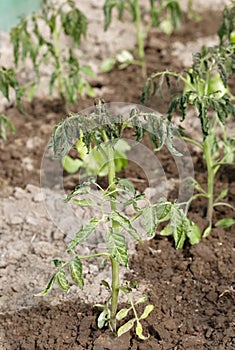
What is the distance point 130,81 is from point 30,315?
1.99m

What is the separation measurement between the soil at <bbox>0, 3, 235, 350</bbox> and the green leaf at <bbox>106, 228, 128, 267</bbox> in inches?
18.6

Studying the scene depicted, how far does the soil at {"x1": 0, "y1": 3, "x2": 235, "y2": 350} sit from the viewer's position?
255 centimetres

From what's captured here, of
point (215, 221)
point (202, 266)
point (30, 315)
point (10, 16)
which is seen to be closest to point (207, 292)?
point (202, 266)

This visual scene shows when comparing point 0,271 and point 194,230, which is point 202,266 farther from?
point 0,271

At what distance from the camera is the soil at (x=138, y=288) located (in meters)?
2.55

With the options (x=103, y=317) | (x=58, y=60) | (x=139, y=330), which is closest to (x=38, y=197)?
(x=58, y=60)

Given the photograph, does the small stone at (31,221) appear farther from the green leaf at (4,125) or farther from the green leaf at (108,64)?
the green leaf at (108,64)

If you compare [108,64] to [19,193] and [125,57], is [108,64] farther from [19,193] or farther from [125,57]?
[19,193]

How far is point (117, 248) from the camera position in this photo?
7.15 feet

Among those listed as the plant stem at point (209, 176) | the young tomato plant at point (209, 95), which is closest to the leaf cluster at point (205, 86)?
the young tomato plant at point (209, 95)

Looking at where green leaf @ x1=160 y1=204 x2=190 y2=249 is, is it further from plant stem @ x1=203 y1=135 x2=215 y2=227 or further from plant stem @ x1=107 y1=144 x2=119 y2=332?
plant stem @ x1=203 y1=135 x2=215 y2=227

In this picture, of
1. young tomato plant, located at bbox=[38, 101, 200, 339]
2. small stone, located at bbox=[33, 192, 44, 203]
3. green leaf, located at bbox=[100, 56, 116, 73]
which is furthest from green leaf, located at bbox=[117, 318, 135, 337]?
green leaf, located at bbox=[100, 56, 116, 73]

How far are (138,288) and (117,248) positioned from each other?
0.66 meters

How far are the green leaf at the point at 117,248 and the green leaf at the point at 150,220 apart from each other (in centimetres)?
9
